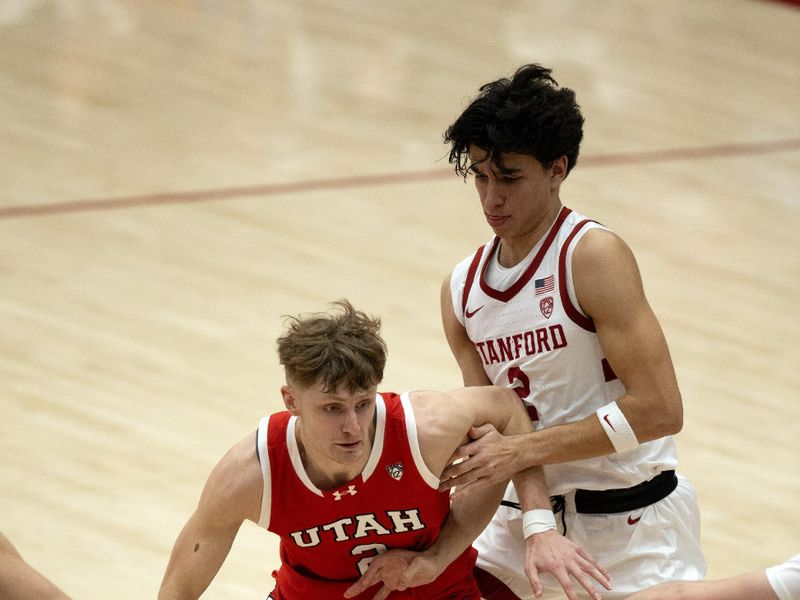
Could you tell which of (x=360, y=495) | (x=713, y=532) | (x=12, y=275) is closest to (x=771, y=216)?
(x=713, y=532)

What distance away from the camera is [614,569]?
3.66 metres

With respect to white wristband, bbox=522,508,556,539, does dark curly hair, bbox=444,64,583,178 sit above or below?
above

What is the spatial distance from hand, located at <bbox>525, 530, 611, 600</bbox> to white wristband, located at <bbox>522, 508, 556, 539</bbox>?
Result: 0.6 inches

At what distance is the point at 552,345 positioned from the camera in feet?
11.5

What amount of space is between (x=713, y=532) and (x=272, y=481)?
98.3 inches

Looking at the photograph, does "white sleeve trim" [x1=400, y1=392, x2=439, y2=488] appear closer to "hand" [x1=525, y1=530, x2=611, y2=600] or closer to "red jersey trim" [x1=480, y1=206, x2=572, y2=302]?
"hand" [x1=525, y1=530, x2=611, y2=600]

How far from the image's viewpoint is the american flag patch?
3.50 m

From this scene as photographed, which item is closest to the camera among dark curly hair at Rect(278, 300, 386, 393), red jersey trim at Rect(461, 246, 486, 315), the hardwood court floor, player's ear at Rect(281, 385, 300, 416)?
dark curly hair at Rect(278, 300, 386, 393)

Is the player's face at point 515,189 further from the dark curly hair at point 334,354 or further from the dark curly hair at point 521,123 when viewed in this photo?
the dark curly hair at point 334,354

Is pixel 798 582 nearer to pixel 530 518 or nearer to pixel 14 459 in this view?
pixel 530 518

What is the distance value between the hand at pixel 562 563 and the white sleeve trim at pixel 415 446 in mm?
286

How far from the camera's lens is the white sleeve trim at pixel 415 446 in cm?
340

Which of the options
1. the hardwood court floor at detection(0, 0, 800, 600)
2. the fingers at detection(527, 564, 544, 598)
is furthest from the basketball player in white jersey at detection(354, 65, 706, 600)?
the hardwood court floor at detection(0, 0, 800, 600)

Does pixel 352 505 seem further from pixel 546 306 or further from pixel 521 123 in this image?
pixel 521 123
